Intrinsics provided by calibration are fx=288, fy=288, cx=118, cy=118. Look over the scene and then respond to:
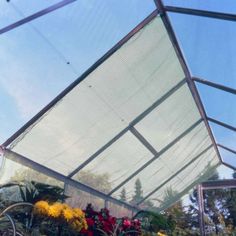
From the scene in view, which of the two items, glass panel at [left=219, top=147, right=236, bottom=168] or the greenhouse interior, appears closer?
the greenhouse interior

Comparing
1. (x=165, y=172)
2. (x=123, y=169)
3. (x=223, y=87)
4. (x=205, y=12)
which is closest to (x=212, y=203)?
(x=165, y=172)

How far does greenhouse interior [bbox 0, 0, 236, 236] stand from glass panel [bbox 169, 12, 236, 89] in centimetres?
1

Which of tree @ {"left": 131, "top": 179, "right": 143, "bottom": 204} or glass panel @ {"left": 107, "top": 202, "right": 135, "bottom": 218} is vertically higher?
tree @ {"left": 131, "top": 179, "right": 143, "bottom": 204}

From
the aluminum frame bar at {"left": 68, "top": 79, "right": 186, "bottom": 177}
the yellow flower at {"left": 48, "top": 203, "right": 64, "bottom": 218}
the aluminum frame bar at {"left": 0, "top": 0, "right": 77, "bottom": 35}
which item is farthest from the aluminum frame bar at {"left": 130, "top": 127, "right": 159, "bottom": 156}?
the aluminum frame bar at {"left": 0, "top": 0, "right": 77, "bottom": 35}

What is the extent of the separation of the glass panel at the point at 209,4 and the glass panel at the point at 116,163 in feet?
6.99

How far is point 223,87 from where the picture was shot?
419 centimetres

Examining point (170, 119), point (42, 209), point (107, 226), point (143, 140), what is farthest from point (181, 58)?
point (42, 209)

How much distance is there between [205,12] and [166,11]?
404mm

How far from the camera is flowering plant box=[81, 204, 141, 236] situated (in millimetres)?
2814

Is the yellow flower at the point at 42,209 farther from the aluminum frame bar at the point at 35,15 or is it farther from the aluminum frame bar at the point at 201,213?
the aluminum frame bar at the point at 201,213

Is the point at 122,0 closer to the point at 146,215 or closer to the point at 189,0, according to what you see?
the point at 189,0

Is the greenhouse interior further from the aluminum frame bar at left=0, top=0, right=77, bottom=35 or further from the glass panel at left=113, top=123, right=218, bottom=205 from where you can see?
the glass panel at left=113, top=123, right=218, bottom=205

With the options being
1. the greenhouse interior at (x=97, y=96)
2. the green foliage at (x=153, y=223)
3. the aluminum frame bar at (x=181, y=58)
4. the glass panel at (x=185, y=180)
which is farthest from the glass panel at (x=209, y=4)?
the glass panel at (x=185, y=180)

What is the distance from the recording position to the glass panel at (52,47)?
8.44 feet
